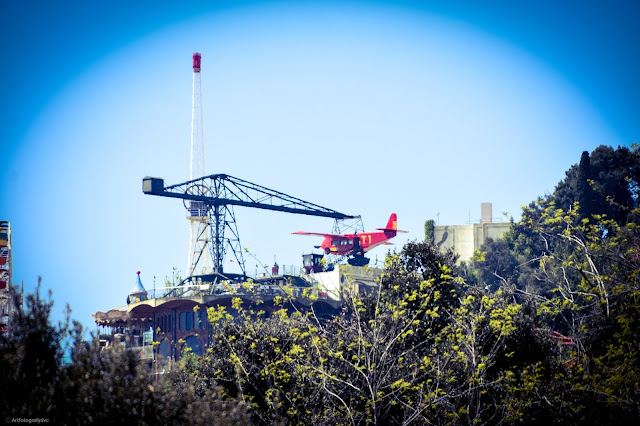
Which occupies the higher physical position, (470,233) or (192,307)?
(470,233)

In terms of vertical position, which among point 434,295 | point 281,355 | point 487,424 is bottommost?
point 487,424

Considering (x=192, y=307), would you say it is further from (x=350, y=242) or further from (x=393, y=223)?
(x=393, y=223)

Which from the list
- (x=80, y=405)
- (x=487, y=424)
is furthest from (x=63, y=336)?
(x=487, y=424)

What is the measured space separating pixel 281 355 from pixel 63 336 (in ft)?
44.5

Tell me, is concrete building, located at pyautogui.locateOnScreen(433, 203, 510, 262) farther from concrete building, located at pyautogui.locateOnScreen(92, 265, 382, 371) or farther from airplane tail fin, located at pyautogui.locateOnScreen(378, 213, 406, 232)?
concrete building, located at pyautogui.locateOnScreen(92, 265, 382, 371)

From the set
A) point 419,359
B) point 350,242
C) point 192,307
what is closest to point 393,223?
point 350,242

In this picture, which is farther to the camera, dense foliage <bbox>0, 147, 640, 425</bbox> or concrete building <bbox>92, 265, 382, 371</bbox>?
concrete building <bbox>92, 265, 382, 371</bbox>

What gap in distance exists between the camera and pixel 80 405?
13094 mm

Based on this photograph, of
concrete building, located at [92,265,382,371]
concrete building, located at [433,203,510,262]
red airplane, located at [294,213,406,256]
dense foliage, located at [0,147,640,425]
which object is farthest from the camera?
concrete building, located at [433,203,510,262]

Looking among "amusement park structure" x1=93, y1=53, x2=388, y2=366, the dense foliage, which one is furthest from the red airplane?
the dense foliage

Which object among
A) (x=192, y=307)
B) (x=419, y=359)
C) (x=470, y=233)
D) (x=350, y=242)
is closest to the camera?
(x=419, y=359)

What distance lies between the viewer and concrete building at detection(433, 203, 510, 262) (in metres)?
126

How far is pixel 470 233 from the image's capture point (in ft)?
422

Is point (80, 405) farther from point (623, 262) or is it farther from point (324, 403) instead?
point (623, 262)
